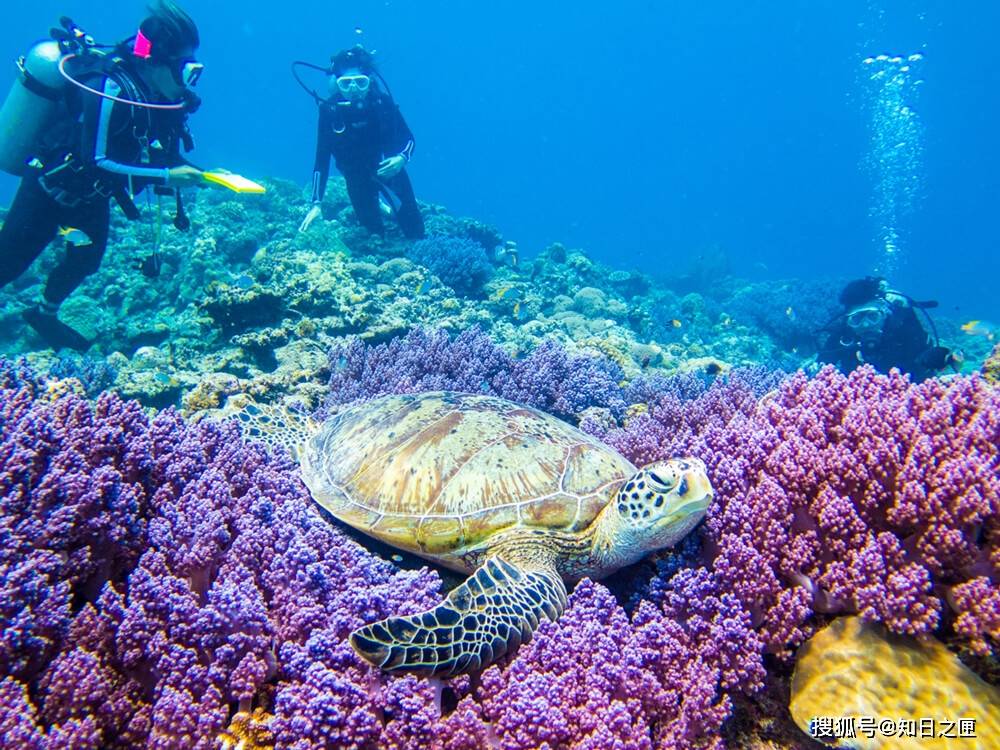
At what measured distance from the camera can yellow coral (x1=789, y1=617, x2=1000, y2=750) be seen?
58.6 inches

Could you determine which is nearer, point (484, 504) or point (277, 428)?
point (484, 504)

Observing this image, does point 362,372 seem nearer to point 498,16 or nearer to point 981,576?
point 981,576

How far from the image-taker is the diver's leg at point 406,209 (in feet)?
36.8

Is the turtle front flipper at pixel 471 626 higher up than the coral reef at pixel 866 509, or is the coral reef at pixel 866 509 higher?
the coral reef at pixel 866 509

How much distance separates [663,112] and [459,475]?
461 feet

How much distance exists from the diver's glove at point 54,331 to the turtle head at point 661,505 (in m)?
9.15

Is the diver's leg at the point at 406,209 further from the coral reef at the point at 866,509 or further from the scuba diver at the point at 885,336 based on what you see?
the coral reef at the point at 866,509

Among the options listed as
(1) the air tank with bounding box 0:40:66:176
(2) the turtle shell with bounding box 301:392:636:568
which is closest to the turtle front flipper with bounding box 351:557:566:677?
(2) the turtle shell with bounding box 301:392:636:568

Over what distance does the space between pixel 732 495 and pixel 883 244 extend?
101m

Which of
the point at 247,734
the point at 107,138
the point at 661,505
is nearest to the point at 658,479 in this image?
the point at 661,505

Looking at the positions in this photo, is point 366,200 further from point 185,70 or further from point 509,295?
point 185,70

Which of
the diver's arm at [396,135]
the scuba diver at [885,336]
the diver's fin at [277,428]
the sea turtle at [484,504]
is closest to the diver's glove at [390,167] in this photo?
the diver's arm at [396,135]

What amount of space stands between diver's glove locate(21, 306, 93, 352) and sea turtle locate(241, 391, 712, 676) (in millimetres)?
6363

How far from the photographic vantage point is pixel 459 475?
107 inches
